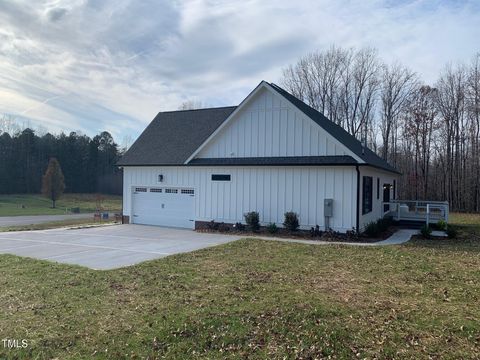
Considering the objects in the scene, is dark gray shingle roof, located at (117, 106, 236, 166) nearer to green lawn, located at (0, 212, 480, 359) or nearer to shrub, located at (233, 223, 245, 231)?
shrub, located at (233, 223, 245, 231)

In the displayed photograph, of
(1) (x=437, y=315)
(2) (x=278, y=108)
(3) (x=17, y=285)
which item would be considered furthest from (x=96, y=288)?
(2) (x=278, y=108)

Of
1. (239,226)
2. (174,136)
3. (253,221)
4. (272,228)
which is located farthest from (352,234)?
(174,136)

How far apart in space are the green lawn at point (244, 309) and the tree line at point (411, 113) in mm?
27607

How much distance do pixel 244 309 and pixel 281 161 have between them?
31.6ft

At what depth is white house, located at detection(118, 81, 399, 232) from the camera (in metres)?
13.8

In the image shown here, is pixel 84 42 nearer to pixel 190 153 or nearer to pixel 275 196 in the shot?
pixel 190 153

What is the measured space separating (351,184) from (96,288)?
32.1ft

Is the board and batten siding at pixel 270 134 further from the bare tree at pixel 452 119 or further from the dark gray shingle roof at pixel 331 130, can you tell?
the bare tree at pixel 452 119

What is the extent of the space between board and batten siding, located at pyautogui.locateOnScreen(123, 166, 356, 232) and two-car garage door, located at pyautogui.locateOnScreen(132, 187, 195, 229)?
1.16 ft

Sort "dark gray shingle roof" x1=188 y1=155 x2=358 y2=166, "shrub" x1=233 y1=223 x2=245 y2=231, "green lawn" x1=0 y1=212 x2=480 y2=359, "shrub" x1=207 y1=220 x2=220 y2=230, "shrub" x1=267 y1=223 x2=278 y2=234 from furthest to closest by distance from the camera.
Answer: "shrub" x1=207 y1=220 x2=220 y2=230
"shrub" x1=233 y1=223 x2=245 y2=231
"shrub" x1=267 y1=223 x2=278 y2=234
"dark gray shingle roof" x1=188 y1=155 x2=358 y2=166
"green lawn" x1=0 y1=212 x2=480 y2=359

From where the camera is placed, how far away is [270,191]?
14938 millimetres

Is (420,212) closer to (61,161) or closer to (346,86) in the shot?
(346,86)

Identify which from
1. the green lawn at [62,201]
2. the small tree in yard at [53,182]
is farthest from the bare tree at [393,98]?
the small tree in yard at [53,182]

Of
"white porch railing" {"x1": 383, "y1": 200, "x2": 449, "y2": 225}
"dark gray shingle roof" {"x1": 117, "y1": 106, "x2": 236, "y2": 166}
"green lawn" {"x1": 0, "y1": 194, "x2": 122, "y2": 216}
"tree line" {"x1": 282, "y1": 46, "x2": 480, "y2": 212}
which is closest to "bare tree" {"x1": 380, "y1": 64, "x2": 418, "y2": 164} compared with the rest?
"tree line" {"x1": 282, "y1": 46, "x2": 480, "y2": 212}
